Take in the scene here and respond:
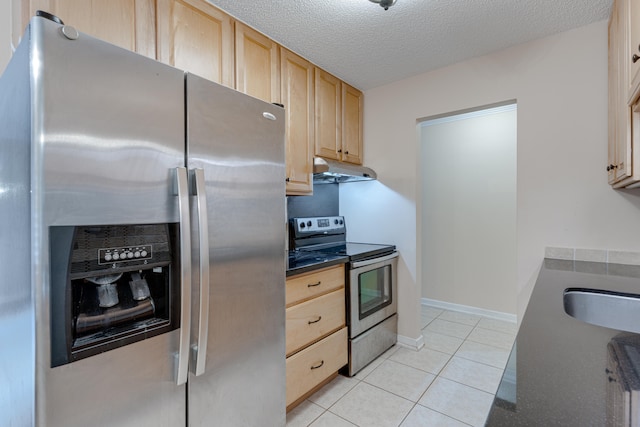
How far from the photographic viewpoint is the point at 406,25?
1.88m

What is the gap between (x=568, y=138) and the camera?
6.45 ft

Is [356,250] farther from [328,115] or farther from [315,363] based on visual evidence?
[328,115]

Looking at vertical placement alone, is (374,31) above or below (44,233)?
above

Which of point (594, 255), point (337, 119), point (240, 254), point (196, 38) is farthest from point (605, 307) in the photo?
point (196, 38)

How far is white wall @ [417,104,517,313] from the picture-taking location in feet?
10.6

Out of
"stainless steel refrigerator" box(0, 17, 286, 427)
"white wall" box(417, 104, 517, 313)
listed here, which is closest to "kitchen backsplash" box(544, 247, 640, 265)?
"white wall" box(417, 104, 517, 313)

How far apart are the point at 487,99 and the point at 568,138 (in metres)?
0.60

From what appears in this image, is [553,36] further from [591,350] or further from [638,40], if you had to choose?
[591,350]

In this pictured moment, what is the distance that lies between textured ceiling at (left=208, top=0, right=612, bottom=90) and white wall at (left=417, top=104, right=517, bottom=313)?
120cm

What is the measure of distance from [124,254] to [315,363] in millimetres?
1416

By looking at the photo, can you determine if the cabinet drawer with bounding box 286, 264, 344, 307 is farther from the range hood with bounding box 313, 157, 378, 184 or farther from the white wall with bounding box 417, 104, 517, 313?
the white wall with bounding box 417, 104, 517, 313

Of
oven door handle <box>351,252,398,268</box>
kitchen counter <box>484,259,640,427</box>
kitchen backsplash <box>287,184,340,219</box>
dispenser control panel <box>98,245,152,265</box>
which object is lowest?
oven door handle <box>351,252,398,268</box>

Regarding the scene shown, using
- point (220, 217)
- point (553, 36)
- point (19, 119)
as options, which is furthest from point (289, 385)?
point (553, 36)

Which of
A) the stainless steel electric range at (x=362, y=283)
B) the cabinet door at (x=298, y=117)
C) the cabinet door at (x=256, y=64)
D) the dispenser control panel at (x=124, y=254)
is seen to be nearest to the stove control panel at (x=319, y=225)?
the stainless steel electric range at (x=362, y=283)
